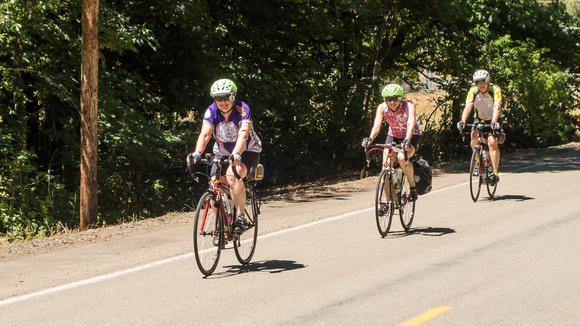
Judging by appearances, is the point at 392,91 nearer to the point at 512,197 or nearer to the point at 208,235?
the point at 208,235

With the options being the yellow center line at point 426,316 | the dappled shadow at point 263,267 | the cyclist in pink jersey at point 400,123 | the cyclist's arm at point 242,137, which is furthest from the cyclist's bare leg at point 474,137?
the yellow center line at point 426,316

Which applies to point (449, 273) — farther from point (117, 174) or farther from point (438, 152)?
point (438, 152)

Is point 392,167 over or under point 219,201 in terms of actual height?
over

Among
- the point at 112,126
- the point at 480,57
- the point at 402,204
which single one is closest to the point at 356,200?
the point at 402,204

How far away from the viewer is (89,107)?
41.8ft

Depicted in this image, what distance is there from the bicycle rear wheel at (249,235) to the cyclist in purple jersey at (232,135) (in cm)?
31

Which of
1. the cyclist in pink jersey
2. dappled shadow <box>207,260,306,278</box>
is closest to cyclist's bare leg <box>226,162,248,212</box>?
dappled shadow <box>207,260,306,278</box>

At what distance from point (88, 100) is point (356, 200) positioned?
5.54m

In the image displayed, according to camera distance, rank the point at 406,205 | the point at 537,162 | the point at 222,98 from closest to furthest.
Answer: the point at 222,98
the point at 406,205
the point at 537,162

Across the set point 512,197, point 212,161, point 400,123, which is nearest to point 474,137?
point 512,197

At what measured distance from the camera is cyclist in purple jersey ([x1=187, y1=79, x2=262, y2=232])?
6789 mm

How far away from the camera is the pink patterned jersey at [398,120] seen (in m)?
8.97

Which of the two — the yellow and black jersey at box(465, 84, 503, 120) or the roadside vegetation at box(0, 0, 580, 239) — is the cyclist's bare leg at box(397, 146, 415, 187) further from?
the roadside vegetation at box(0, 0, 580, 239)

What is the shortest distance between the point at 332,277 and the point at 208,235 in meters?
1.35
